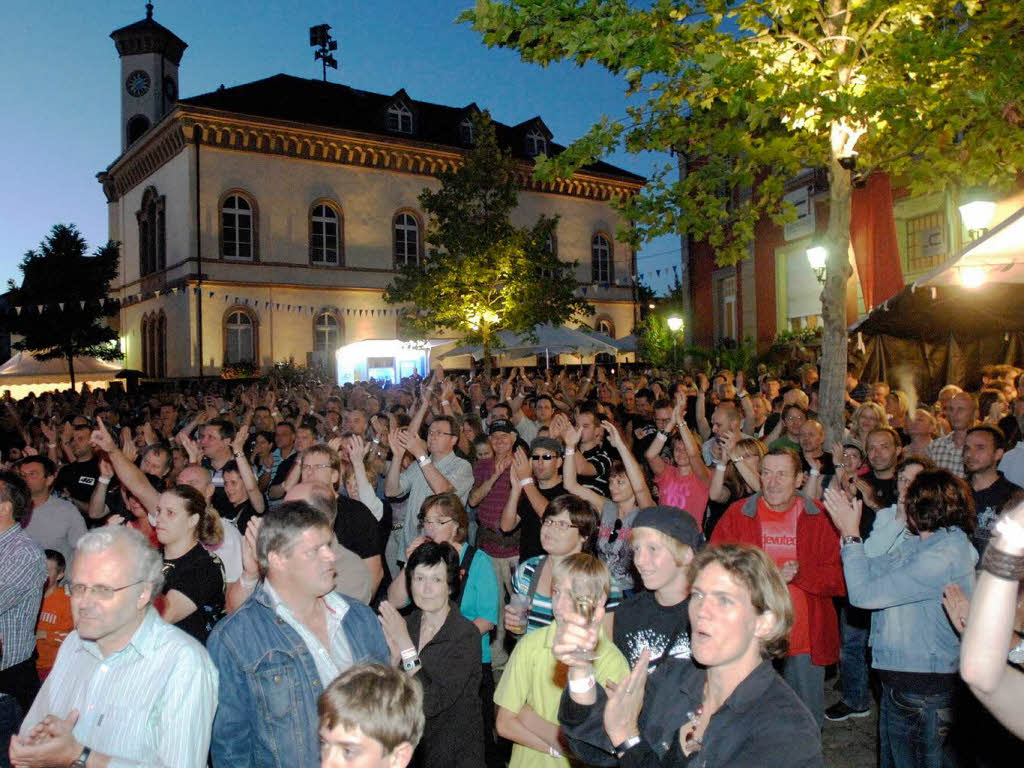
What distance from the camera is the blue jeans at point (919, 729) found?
378cm

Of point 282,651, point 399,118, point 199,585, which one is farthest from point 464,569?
point 399,118

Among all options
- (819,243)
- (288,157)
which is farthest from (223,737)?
(288,157)

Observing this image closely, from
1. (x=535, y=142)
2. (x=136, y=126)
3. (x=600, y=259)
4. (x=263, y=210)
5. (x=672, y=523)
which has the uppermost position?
(x=136, y=126)

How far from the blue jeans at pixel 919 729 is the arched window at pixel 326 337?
94.8 feet

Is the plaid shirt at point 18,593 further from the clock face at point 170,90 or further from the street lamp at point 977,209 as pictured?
the clock face at point 170,90

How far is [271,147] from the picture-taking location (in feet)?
99.1

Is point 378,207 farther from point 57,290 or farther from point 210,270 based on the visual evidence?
point 57,290

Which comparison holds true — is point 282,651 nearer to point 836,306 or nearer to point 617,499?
point 617,499

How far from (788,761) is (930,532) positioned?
203 cm

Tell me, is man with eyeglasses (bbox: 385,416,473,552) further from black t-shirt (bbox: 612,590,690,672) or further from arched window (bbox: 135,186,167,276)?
arched window (bbox: 135,186,167,276)

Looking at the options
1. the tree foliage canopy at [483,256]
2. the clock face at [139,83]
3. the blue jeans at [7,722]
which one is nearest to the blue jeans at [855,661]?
the blue jeans at [7,722]

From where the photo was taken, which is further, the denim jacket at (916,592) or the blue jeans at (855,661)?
the blue jeans at (855,661)

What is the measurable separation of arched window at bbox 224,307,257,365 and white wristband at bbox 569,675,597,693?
29.2m

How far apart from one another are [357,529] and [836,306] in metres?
5.82
